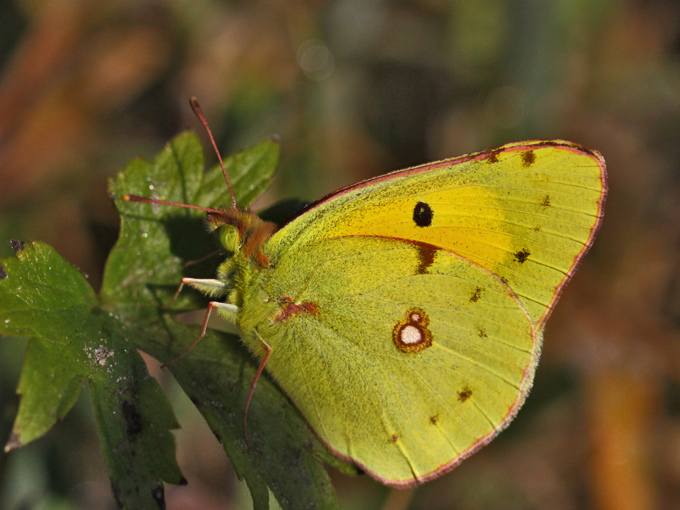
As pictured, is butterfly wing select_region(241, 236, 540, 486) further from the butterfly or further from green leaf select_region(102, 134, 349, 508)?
green leaf select_region(102, 134, 349, 508)

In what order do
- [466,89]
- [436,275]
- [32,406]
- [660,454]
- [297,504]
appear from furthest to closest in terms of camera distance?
[466,89] → [660,454] → [436,275] → [297,504] → [32,406]

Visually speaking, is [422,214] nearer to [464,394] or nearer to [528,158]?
[528,158]

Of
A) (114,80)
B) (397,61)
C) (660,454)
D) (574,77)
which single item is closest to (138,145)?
(114,80)

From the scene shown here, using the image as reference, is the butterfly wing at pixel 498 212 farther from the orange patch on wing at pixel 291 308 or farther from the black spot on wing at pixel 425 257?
the orange patch on wing at pixel 291 308

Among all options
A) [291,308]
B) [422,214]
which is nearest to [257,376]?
[291,308]

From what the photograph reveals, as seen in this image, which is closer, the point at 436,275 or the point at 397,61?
the point at 436,275

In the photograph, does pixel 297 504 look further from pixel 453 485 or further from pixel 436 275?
pixel 453 485

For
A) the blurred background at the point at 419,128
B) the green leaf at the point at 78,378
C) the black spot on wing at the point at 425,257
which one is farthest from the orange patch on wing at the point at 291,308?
the blurred background at the point at 419,128
